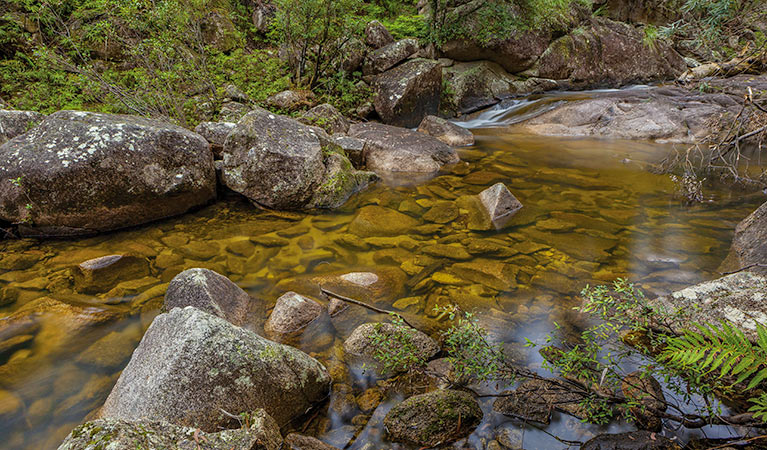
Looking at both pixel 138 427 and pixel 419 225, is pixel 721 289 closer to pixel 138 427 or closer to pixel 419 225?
pixel 419 225

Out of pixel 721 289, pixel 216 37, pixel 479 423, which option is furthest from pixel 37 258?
pixel 216 37

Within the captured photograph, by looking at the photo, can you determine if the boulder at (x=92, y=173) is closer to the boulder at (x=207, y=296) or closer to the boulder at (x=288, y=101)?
the boulder at (x=207, y=296)

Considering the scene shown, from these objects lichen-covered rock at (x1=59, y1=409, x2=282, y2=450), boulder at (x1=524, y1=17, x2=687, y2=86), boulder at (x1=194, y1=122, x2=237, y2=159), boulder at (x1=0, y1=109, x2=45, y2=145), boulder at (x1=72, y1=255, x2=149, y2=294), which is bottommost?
boulder at (x1=72, y1=255, x2=149, y2=294)

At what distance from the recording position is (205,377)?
6.90 feet

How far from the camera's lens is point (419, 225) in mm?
5316

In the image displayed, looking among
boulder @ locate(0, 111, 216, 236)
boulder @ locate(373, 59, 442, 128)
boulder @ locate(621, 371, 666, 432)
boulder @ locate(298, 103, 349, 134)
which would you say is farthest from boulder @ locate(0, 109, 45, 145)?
boulder @ locate(621, 371, 666, 432)

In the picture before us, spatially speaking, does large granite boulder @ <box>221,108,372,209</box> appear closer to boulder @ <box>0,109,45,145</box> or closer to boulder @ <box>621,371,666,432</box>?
boulder @ <box>0,109,45,145</box>

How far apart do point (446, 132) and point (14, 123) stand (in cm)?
846

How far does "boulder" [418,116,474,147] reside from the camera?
9609mm

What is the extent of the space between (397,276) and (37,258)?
14.1ft

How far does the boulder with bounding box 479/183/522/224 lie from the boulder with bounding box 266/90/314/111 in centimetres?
602

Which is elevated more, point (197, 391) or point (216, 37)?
point (216, 37)

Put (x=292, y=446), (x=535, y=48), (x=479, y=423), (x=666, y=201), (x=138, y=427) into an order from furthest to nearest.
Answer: (x=535, y=48) → (x=666, y=201) → (x=479, y=423) → (x=292, y=446) → (x=138, y=427)

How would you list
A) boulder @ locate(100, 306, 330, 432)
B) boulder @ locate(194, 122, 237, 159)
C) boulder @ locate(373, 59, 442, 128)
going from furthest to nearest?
boulder @ locate(373, 59, 442, 128)
boulder @ locate(194, 122, 237, 159)
boulder @ locate(100, 306, 330, 432)
